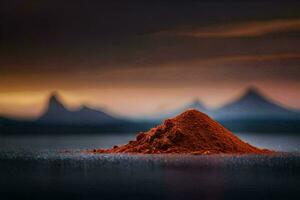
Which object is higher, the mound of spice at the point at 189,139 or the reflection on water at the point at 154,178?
the mound of spice at the point at 189,139

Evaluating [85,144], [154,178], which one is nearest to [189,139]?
[154,178]

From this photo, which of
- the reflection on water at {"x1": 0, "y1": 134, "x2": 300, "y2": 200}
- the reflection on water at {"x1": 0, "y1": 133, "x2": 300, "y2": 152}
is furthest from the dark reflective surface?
the reflection on water at {"x1": 0, "y1": 133, "x2": 300, "y2": 152}

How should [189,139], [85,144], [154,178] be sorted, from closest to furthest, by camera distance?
[154,178], [189,139], [85,144]

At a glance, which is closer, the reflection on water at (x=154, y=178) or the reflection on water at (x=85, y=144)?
the reflection on water at (x=154, y=178)

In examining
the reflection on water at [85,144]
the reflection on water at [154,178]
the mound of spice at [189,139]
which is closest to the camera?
the reflection on water at [154,178]

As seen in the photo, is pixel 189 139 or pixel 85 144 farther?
pixel 85 144

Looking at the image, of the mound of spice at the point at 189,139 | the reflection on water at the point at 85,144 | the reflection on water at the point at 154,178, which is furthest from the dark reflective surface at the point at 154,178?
the reflection on water at the point at 85,144

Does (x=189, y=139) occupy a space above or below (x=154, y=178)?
above

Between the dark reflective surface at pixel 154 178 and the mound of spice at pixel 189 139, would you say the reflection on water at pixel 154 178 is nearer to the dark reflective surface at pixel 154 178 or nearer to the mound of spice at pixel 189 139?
the dark reflective surface at pixel 154 178

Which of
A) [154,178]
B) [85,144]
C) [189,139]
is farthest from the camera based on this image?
[85,144]

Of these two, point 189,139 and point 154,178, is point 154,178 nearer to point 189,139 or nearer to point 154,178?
point 154,178
